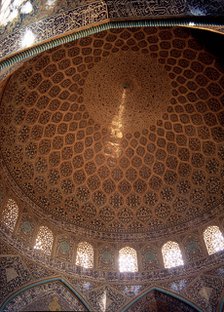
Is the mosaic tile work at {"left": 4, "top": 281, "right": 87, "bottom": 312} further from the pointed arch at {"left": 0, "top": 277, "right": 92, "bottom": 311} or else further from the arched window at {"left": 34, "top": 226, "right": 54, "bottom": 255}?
the arched window at {"left": 34, "top": 226, "right": 54, "bottom": 255}

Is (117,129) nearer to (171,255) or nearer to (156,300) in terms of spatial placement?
(171,255)

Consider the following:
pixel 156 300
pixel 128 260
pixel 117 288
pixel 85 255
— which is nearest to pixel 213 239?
pixel 156 300

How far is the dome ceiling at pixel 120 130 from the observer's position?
1387 centimetres

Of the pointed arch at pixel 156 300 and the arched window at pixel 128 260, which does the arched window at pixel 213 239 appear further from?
the arched window at pixel 128 260

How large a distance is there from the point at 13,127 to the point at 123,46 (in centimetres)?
493

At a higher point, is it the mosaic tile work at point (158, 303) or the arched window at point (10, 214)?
the arched window at point (10, 214)

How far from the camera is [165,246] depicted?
14.0m

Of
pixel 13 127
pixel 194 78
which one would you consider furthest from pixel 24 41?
pixel 194 78

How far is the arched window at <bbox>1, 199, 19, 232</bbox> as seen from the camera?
41.0ft

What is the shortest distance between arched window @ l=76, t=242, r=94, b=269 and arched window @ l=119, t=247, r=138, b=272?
3.45 feet

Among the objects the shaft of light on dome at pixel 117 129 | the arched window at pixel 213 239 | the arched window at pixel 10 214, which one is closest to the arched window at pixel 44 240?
the arched window at pixel 10 214

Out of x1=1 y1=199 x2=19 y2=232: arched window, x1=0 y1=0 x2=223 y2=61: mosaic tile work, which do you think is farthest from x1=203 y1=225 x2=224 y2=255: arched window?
x1=0 y1=0 x2=223 y2=61: mosaic tile work

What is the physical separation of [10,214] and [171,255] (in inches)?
225

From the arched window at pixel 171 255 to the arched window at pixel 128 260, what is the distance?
3.43 ft
